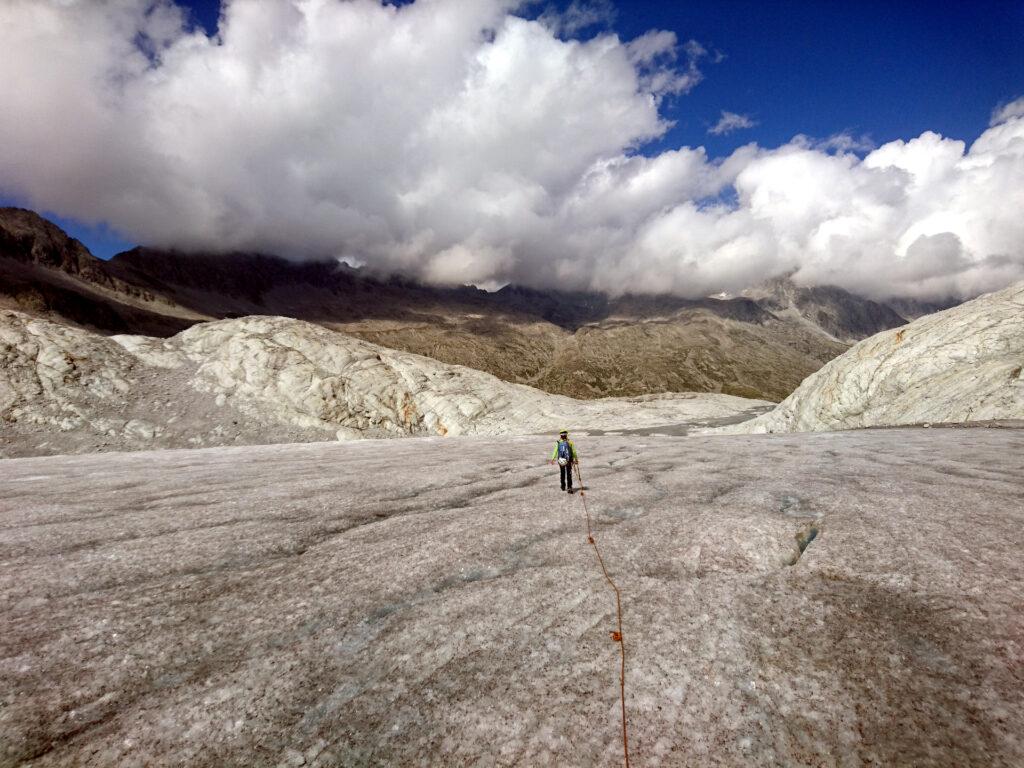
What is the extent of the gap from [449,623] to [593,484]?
34.6 feet

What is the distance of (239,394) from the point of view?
73125 millimetres

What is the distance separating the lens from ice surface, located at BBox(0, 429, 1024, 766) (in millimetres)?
5383

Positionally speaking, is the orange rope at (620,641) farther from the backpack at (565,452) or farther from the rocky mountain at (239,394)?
the rocky mountain at (239,394)

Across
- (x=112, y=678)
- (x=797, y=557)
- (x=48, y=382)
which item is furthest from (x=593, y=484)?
(x=48, y=382)

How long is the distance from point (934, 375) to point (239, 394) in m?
87.2

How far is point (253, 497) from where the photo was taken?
16.4m

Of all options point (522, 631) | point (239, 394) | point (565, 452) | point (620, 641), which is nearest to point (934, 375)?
point (565, 452)

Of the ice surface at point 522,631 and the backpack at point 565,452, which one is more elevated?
the backpack at point 565,452

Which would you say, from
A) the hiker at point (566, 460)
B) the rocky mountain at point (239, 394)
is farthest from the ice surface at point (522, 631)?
the rocky mountain at point (239, 394)

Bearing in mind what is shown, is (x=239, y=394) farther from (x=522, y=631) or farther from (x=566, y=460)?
(x=522, y=631)

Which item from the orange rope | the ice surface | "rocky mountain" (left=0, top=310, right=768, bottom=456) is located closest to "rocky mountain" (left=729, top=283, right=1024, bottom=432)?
the ice surface

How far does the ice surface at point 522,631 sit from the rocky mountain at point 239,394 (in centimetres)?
5908

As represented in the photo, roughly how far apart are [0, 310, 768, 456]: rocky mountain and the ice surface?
59.1 m

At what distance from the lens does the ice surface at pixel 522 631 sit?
5.38m
